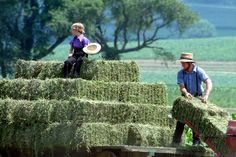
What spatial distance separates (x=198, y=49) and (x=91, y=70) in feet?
198

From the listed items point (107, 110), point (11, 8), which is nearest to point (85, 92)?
point (107, 110)

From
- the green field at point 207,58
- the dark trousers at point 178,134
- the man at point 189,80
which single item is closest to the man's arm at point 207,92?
the man at point 189,80

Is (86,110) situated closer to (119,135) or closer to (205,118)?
(119,135)

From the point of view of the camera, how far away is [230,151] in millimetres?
17672

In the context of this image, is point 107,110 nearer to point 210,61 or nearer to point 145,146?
point 145,146

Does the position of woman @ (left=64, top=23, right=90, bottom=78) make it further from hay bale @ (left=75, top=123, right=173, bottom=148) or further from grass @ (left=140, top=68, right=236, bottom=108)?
grass @ (left=140, top=68, right=236, bottom=108)

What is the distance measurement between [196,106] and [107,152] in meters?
1.46

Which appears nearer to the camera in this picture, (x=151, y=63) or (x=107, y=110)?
(x=107, y=110)

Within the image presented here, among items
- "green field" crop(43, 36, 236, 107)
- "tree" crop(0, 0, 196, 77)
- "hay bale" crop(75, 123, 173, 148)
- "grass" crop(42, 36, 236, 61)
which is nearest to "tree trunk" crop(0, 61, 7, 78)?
"tree" crop(0, 0, 196, 77)

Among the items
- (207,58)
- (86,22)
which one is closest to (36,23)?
(86,22)

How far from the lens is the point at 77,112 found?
19.1 meters

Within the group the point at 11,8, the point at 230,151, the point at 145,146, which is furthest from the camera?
the point at 11,8

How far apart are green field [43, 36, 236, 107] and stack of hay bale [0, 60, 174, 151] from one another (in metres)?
29.1

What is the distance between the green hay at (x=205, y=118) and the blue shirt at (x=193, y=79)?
38cm
